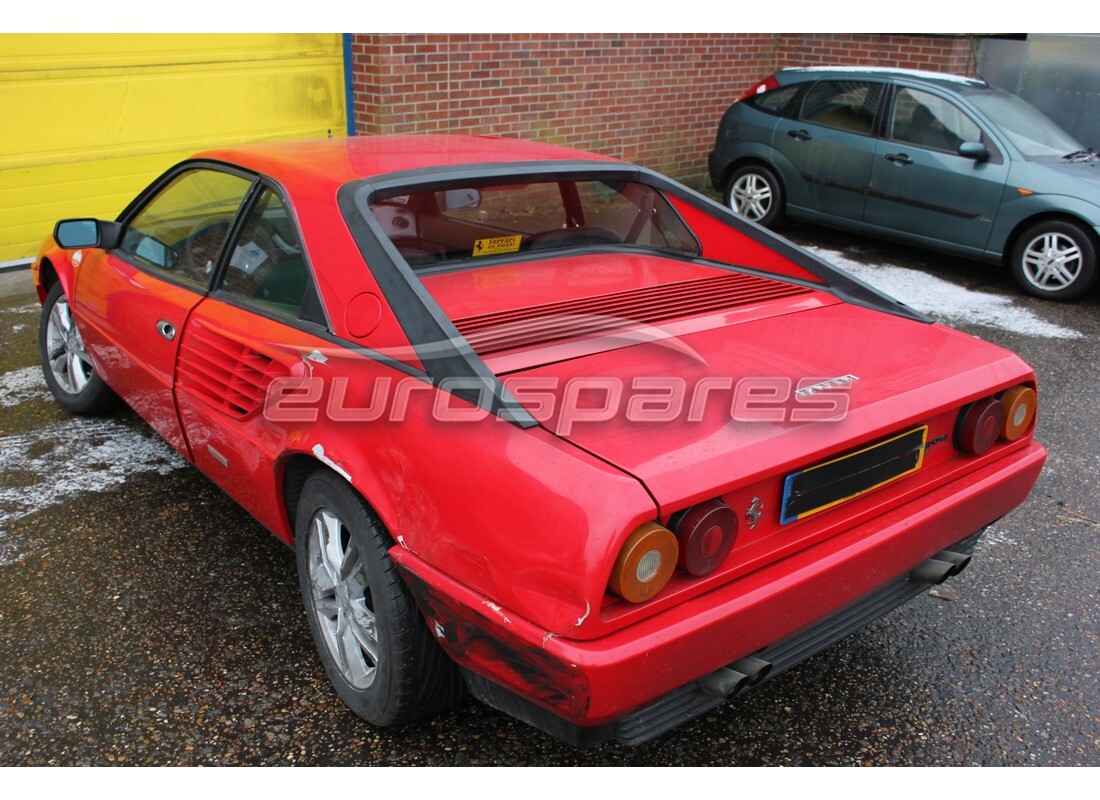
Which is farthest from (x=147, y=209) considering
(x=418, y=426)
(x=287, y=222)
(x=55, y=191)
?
(x=55, y=191)

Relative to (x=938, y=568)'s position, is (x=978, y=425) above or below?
above

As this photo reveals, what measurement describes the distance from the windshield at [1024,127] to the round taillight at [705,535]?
624cm

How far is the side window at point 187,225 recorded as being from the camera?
3.44m

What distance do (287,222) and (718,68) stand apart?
8.66 m

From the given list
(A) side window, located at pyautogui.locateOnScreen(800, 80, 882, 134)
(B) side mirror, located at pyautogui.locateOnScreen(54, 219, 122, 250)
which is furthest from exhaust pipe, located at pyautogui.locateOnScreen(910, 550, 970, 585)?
(A) side window, located at pyautogui.locateOnScreen(800, 80, 882, 134)

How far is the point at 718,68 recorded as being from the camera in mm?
10719

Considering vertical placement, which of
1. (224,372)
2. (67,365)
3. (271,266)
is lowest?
(67,365)

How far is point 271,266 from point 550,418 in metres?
1.24

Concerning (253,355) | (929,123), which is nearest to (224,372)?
(253,355)

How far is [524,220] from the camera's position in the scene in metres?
3.52


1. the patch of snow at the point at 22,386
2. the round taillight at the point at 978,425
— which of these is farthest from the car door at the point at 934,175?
the patch of snow at the point at 22,386

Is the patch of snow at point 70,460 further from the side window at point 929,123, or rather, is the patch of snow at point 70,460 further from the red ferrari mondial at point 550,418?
the side window at point 929,123

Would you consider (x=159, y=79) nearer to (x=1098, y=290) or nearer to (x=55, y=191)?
(x=55, y=191)

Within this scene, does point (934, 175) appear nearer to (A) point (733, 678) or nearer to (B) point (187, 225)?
(B) point (187, 225)
